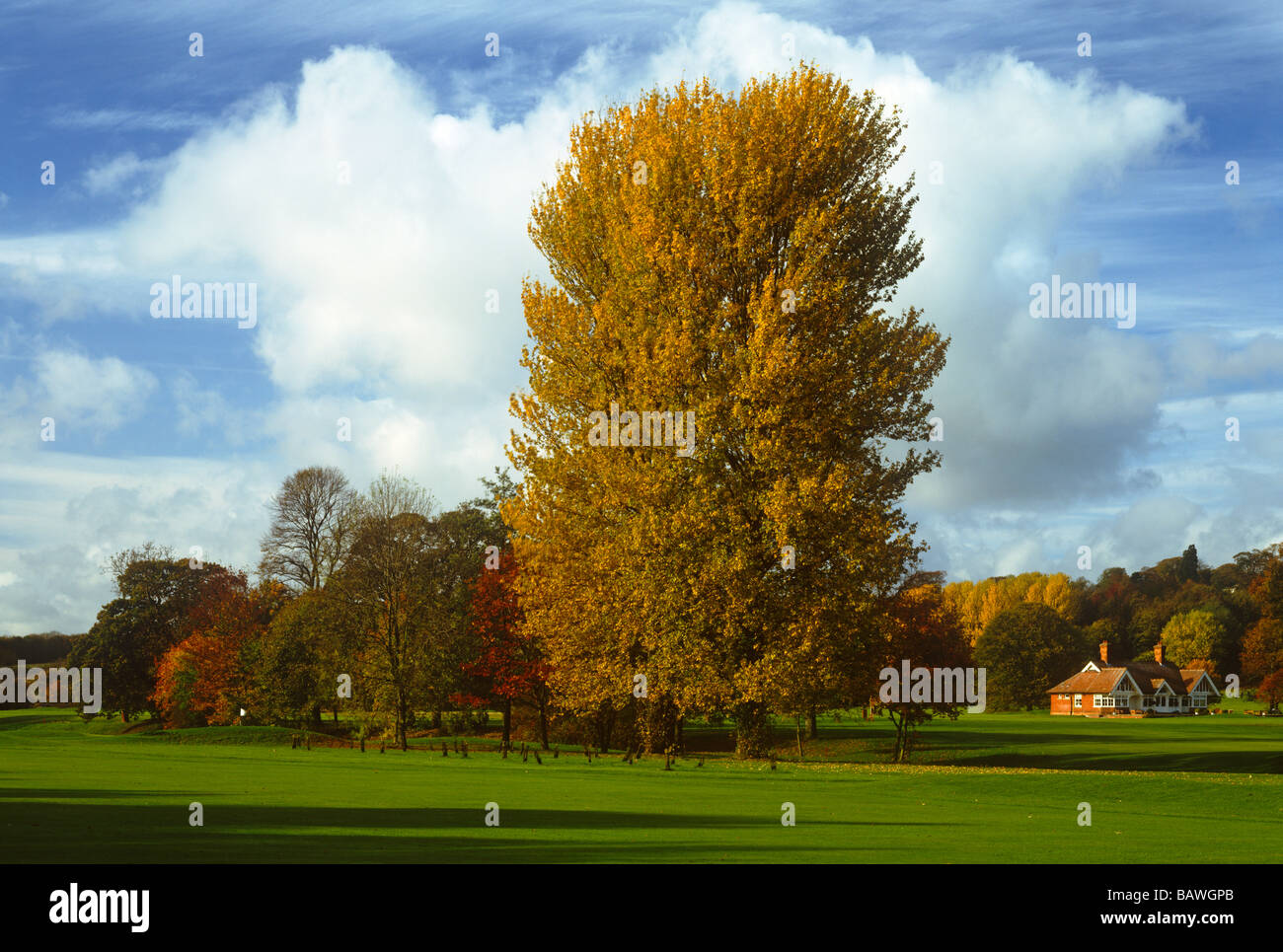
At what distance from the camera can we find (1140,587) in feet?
552

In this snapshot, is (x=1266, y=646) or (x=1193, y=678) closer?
(x=1266, y=646)

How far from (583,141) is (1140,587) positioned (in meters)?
149

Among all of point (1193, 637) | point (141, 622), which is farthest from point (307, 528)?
point (1193, 637)

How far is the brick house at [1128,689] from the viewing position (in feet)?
427

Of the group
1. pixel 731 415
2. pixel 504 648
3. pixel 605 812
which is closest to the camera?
pixel 605 812

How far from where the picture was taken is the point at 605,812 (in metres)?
20.8

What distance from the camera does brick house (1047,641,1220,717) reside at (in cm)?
13012

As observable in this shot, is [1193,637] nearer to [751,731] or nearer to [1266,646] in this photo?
[1266,646]

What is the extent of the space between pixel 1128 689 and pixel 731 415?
113282mm

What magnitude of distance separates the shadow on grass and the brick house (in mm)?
121602

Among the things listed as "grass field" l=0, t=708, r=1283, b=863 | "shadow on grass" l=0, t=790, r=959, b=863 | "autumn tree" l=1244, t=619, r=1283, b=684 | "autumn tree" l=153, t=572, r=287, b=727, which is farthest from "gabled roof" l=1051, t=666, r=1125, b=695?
"shadow on grass" l=0, t=790, r=959, b=863
